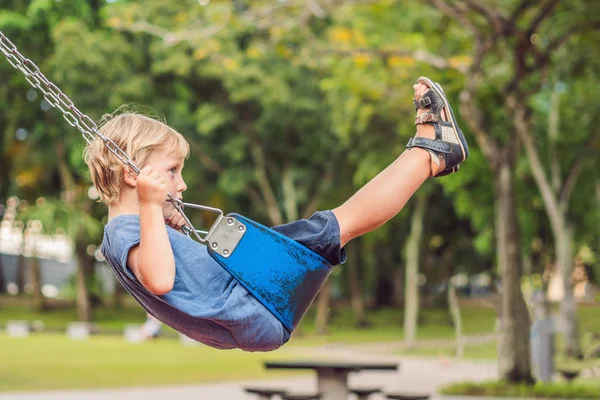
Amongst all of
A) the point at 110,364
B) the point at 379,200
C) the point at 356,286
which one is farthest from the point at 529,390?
the point at 356,286

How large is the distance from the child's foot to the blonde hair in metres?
0.77

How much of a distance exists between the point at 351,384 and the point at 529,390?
3183mm

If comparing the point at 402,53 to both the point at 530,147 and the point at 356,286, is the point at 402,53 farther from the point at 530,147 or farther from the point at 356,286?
the point at 356,286

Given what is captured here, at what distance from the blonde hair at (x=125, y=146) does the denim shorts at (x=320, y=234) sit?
44 centimetres

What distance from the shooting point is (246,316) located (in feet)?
9.92

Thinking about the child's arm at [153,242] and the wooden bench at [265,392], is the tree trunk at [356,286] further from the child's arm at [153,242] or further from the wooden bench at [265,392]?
the child's arm at [153,242]

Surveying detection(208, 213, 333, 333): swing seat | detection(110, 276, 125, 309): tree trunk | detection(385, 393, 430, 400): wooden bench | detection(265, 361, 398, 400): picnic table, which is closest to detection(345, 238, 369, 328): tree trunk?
detection(110, 276, 125, 309): tree trunk

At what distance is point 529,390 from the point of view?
1405 cm

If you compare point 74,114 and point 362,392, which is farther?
point 362,392

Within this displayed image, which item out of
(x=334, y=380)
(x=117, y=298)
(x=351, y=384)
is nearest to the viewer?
(x=334, y=380)

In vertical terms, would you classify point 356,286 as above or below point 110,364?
above

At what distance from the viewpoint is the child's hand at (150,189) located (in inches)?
114

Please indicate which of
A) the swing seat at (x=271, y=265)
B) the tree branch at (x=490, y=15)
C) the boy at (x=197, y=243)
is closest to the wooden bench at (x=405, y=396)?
the tree branch at (x=490, y=15)

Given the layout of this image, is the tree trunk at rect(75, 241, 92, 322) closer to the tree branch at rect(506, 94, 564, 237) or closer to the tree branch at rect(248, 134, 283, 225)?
the tree branch at rect(248, 134, 283, 225)
